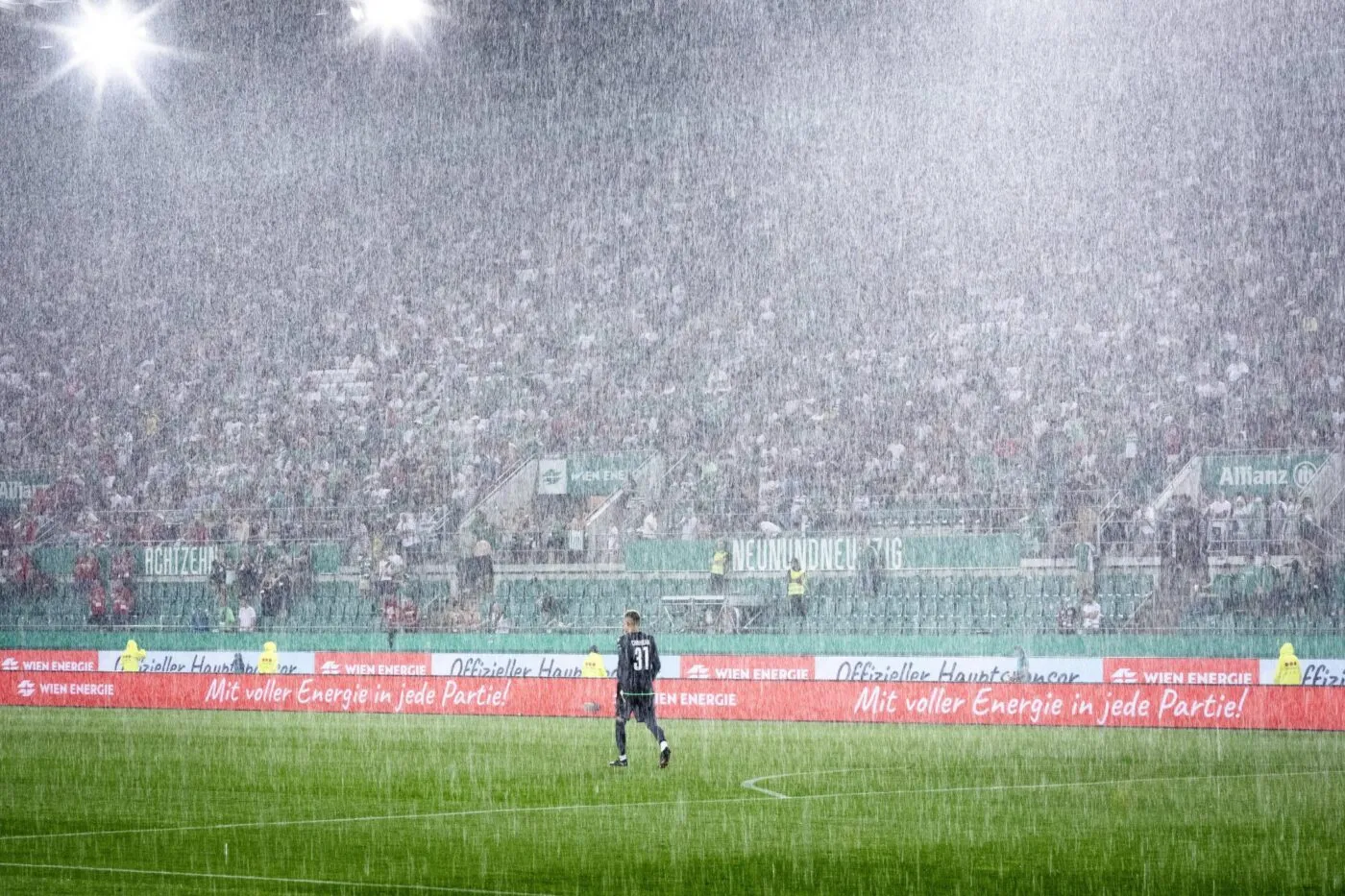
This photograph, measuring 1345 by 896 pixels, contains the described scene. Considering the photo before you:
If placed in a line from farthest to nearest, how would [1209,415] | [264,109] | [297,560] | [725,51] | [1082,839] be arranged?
1. [264,109]
2. [725,51]
3. [297,560]
4. [1209,415]
5. [1082,839]

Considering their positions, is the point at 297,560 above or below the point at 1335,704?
above

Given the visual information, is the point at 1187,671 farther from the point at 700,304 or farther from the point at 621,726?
the point at 700,304

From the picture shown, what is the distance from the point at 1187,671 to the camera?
24938mm

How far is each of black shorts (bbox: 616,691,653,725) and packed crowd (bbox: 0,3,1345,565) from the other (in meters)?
15.0

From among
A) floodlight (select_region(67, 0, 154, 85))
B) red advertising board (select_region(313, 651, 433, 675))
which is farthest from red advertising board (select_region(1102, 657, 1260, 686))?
floodlight (select_region(67, 0, 154, 85))

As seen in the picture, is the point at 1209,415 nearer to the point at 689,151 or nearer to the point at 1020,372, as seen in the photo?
the point at 1020,372

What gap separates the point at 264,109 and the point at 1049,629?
2777 cm

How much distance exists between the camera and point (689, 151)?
44.7 metres

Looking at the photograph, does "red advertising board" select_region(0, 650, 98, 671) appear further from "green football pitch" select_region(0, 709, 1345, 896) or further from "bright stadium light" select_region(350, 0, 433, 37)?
"bright stadium light" select_region(350, 0, 433, 37)

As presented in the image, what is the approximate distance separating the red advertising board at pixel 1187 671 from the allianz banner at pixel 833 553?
16.3 ft

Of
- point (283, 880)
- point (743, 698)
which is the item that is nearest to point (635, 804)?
point (283, 880)

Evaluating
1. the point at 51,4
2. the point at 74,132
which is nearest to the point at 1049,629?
the point at 51,4

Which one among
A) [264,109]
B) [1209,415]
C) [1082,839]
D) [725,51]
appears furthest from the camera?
[264,109]

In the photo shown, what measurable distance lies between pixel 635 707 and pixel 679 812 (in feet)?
12.9
